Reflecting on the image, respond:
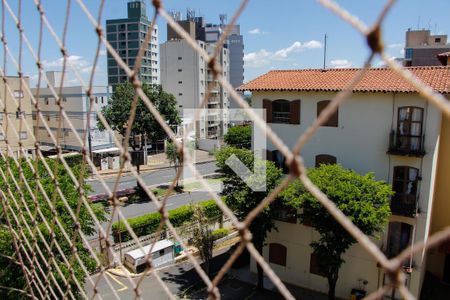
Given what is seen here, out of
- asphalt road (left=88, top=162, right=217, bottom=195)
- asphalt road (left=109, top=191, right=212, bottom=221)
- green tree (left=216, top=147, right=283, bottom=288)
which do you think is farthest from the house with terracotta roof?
asphalt road (left=88, top=162, right=217, bottom=195)

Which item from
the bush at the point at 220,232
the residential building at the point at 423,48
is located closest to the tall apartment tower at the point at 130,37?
the residential building at the point at 423,48

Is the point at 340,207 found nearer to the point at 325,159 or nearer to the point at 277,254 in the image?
the point at 325,159

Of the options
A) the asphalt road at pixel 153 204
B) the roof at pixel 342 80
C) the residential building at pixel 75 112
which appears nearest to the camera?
the roof at pixel 342 80

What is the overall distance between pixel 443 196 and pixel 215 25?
103 feet

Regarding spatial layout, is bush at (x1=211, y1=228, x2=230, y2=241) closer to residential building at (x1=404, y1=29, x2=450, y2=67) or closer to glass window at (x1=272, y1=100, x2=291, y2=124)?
glass window at (x1=272, y1=100, x2=291, y2=124)

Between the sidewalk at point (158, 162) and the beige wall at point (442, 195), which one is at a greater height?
the beige wall at point (442, 195)

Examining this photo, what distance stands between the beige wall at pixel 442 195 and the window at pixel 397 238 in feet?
3.81

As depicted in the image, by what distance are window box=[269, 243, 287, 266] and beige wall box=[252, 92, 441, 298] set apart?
11cm

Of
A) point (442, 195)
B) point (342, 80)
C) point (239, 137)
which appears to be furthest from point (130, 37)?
point (442, 195)

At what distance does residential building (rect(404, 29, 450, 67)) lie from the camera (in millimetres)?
20766

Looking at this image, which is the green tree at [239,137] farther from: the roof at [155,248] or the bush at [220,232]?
the roof at [155,248]

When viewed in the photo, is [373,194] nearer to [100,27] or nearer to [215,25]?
[100,27]

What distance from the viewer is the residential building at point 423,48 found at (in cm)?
2077

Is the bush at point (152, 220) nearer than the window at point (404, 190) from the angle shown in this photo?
No
